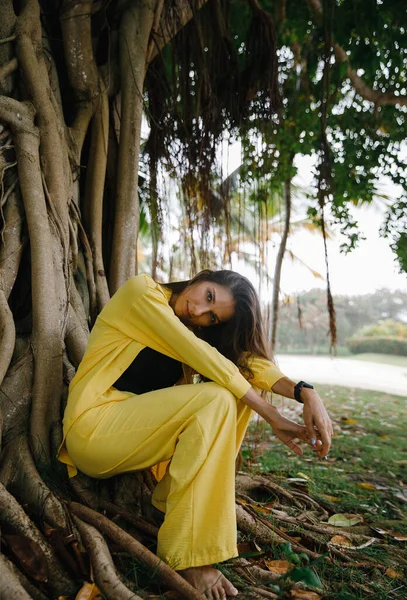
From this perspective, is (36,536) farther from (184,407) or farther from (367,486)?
(367,486)

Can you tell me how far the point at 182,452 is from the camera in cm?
156

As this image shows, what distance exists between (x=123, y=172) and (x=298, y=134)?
225 cm

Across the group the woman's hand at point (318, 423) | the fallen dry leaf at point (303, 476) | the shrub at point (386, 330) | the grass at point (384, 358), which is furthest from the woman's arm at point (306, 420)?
the shrub at point (386, 330)

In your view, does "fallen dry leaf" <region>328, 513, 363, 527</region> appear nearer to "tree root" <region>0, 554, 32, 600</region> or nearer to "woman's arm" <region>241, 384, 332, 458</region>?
"woman's arm" <region>241, 384, 332, 458</region>

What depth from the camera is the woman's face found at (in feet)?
6.40

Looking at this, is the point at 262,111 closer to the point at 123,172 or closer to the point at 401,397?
the point at 123,172

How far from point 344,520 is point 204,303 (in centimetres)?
117

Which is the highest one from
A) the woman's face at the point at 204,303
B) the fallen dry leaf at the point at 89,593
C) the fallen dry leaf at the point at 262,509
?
the woman's face at the point at 204,303

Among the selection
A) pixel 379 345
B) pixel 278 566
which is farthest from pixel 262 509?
pixel 379 345

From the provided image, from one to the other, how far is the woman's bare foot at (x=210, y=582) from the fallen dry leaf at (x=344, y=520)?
838 millimetres

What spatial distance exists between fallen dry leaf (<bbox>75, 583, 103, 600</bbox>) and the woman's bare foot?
0.80 ft

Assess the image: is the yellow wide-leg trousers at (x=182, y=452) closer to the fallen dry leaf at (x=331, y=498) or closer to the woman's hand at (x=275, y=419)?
the woman's hand at (x=275, y=419)

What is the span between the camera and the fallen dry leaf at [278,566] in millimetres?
1701

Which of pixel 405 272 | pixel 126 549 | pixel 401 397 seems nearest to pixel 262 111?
pixel 405 272
